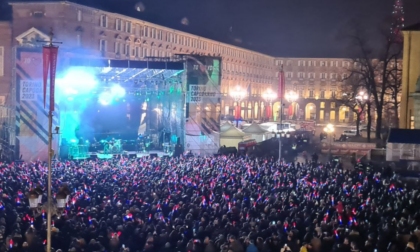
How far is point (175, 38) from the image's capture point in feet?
228

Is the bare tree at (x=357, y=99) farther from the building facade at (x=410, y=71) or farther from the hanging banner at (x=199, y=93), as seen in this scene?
the hanging banner at (x=199, y=93)

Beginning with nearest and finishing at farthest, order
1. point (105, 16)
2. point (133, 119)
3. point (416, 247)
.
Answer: point (416, 247)
point (133, 119)
point (105, 16)

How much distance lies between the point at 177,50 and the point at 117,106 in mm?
30173

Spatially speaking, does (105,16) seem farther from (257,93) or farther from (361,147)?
(257,93)

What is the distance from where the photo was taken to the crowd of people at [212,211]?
38.1 feet

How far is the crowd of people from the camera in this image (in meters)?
11.6

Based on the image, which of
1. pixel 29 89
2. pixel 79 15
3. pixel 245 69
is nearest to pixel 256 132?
pixel 29 89

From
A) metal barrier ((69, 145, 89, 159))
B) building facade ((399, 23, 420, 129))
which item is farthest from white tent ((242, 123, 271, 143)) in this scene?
metal barrier ((69, 145, 89, 159))

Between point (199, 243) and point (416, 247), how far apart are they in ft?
15.6

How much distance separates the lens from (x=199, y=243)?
11406 mm

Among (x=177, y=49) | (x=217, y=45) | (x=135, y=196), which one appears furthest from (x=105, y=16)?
(x=135, y=196)

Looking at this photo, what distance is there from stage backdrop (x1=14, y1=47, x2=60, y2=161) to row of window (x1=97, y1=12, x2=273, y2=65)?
84.9ft

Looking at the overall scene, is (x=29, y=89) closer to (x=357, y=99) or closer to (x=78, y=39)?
(x=78, y=39)

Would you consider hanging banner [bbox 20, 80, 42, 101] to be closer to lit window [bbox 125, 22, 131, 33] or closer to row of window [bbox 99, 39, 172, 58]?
row of window [bbox 99, 39, 172, 58]
